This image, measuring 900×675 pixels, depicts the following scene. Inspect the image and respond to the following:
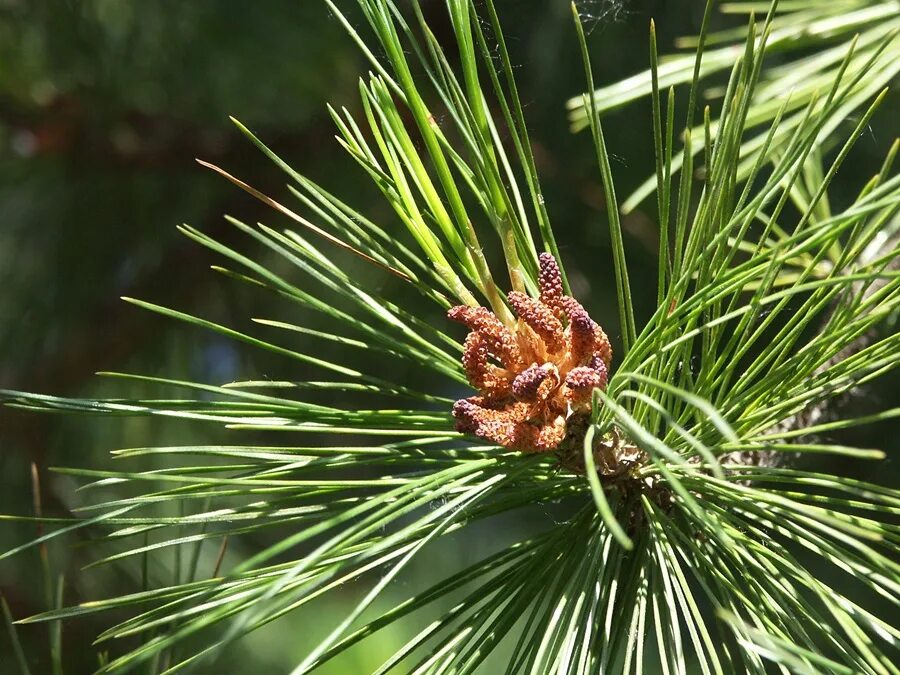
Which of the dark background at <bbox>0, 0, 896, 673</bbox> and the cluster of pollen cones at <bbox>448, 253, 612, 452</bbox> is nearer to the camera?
the cluster of pollen cones at <bbox>448, 253, 612, 452</bbox>

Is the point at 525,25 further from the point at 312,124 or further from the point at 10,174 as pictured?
the point at 10,174

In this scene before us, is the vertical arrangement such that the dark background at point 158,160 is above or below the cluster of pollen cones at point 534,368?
above

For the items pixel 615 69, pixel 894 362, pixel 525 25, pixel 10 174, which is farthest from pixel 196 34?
pixel 894 362

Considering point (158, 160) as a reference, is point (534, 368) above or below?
below

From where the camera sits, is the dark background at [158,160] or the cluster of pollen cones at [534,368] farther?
the dark background at [158,160]

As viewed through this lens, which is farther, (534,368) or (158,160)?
(158,160)
